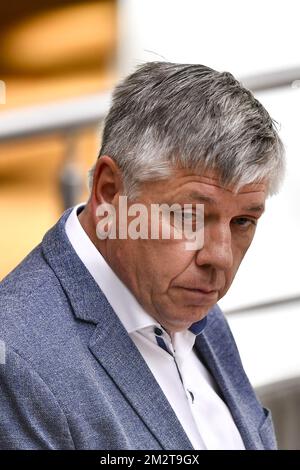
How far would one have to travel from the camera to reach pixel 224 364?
188 cm

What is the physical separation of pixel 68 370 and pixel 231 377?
0.43 meters

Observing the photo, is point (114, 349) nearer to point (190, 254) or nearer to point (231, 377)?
point (190, 254)

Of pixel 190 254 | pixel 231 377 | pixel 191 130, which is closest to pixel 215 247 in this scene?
pixel 190 254

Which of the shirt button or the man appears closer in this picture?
the man

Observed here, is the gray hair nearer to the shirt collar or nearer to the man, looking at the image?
the man

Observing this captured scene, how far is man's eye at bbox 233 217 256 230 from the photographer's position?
5.26 feet

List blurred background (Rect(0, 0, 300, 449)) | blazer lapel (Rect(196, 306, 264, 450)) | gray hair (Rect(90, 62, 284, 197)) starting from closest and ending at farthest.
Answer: gray hair (Rect(90, 62, 284, 197)) → blazer lapel (Rect(196, 306, 264, 450)) → blurred background (Rect(0, 0, 300, 449))

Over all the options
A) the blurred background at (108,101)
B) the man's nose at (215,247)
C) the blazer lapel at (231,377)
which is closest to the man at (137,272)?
the man's nose at (215,247)

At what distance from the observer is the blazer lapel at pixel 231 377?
1.82 meters

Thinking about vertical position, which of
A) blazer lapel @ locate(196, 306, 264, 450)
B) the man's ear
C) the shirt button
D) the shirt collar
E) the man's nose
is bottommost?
blazer lapel @ locate(196, 306, 264, 450)

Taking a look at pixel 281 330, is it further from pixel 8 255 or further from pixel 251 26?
pixel 251 26

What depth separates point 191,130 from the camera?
150 cm

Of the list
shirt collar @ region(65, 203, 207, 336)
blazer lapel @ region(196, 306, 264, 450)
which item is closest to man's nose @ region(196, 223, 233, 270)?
shirt collar @ region(65, 203, 207, 336)

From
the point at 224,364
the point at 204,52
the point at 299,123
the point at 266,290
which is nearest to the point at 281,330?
the point at 266,290
